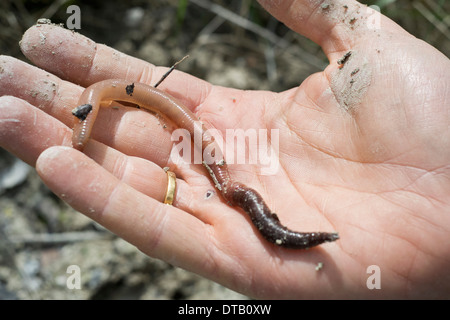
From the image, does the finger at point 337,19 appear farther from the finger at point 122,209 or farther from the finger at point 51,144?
the finger at point 122,209

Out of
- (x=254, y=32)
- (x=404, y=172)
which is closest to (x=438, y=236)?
(x=404, y=172)

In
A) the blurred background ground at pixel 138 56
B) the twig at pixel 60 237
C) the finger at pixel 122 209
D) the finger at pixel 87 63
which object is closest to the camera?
the finger at pixel 122 209

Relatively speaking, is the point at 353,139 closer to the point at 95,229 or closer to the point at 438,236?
the point at 438,236

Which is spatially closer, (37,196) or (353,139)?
(353,139)

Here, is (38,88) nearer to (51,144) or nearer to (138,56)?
(51,144)

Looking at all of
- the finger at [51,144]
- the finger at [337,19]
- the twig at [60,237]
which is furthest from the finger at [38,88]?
the finger at [337,19]
